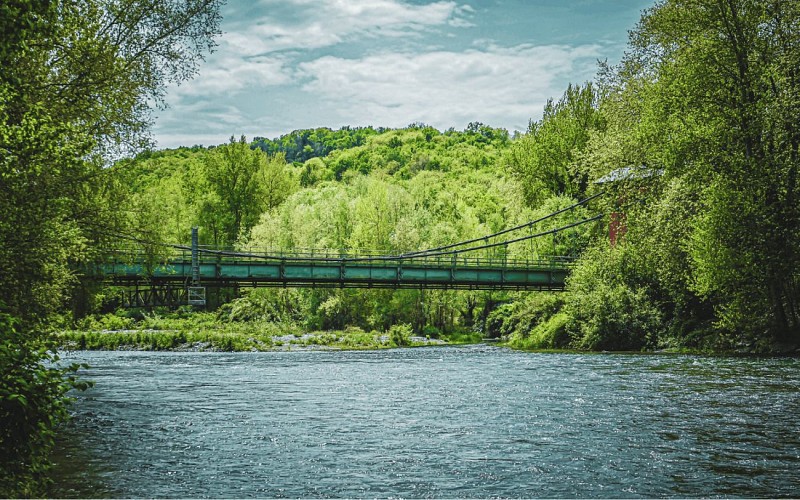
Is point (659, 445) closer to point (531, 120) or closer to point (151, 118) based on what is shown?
point (151, 118)

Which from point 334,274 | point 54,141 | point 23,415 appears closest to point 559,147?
point 334,274

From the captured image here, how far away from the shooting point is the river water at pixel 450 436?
26.1 ft

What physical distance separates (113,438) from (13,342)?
16.7 feet

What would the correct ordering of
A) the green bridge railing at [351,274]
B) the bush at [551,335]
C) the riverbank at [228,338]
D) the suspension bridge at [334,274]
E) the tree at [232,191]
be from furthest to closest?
the tree at [232,191] < the riverbank at [228,338] < the green bridge railing at [351,274] < the suspension bridge at [334,274] < the bush at [551,335]

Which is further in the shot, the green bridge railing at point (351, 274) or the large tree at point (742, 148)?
the green bridge railing at point (351, 274)

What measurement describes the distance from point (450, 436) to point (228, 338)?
28.7 m

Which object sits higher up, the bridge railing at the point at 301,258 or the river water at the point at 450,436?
the bridge railing at the point at 301,258

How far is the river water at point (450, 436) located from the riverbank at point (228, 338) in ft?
61.5

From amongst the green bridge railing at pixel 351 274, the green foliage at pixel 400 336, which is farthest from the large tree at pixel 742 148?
the green foliage at pixel 400 336

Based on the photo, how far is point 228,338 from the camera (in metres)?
38.0

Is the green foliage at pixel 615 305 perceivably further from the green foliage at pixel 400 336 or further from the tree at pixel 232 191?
the tree at pixel 232 191

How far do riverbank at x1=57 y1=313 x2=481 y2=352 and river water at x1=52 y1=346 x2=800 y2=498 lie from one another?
61.5 feet

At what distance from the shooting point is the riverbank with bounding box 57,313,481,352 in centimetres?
3747

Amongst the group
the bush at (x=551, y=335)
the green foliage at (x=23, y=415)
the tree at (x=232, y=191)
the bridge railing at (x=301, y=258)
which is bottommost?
the bush at (x=551, y=335)
